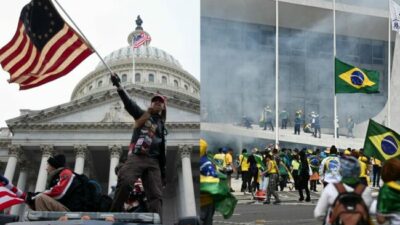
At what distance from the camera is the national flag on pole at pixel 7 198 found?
5463 mm

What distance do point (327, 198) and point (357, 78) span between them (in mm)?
1267

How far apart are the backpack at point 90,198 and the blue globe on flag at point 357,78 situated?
1.76m

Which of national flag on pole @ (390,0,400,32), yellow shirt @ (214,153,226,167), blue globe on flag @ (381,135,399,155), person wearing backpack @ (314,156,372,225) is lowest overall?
person wearing backpack @ (314,156,372,225)

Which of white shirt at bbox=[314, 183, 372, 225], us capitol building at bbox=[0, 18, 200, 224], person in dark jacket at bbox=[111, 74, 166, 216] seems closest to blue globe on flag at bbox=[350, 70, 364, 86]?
white shirt at bbox=[314, 183, 372, 225]

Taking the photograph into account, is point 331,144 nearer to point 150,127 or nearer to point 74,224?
point 150,127

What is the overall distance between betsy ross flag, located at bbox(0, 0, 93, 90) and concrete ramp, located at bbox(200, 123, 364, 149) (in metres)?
2.27

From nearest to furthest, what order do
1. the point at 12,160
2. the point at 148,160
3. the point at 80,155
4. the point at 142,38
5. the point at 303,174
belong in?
the point at 148,160 < the point at 303,174 < the point at 142,38 < the point at 80,155 < the point at 12,160

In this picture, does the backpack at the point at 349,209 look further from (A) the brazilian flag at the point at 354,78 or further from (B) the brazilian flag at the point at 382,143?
(A) the brazilian flag at the point at 354,78

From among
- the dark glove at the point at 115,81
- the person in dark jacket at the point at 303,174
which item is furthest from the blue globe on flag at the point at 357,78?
the dark glove at the point at 115,81

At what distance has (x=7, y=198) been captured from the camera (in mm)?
5656

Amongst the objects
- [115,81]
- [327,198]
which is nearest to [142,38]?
[115,81]

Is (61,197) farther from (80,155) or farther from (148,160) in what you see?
(80,155)

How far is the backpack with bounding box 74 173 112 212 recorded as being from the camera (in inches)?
165

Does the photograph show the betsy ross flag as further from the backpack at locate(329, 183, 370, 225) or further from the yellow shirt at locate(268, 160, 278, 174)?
the backpack at locate(329, 183, 370, 225)
